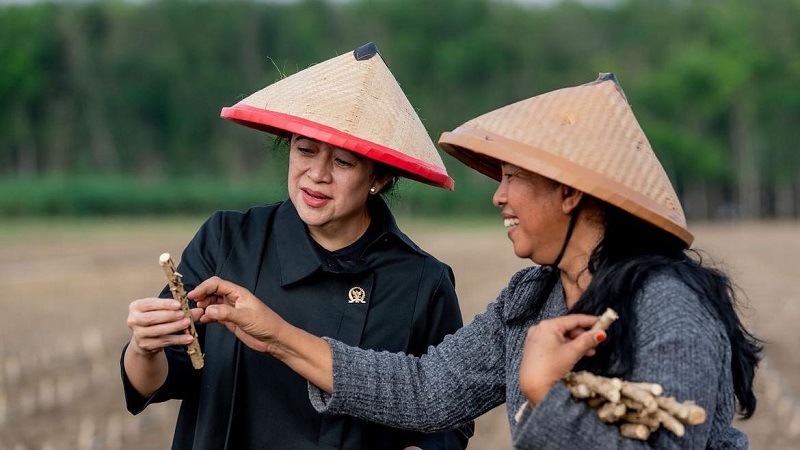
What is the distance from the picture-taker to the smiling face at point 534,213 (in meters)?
2.77

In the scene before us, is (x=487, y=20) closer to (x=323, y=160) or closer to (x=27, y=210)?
(x=27, y=210)

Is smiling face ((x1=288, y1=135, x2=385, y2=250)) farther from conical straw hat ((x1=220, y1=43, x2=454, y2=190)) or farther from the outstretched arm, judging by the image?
the outstretched arm

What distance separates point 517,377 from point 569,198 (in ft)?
1.52

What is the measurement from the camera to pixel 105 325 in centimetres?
1516

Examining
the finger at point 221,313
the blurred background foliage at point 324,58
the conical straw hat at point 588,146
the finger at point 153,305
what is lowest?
the blurred background foliage at point 324,58

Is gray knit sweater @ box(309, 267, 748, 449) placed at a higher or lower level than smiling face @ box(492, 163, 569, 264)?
lower

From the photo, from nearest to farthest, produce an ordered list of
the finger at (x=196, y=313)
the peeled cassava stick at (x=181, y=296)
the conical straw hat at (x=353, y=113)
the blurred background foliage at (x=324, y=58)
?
the peeled cassava stick at (x=181, y=296) < the finger at (x=196, y=313) < the conical straw hat at (x=353, y=113) < the blurred background foliage at (x=324, y=58)

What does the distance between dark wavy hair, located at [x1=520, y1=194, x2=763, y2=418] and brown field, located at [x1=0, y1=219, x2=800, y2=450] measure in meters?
0.30

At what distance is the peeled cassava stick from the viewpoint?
118 inches

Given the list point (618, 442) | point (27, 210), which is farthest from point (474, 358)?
point (27, 210)

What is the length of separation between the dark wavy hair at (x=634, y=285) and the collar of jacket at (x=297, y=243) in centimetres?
99

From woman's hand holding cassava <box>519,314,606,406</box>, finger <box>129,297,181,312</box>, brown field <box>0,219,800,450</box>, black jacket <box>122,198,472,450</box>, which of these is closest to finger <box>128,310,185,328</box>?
finger <box>129,297,181,312</box>

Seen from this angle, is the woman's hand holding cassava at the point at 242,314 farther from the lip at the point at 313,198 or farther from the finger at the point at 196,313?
the lip at the point at 313,198

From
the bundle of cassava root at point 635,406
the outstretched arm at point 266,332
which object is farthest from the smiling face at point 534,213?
the outstretched arm at point 266,332
